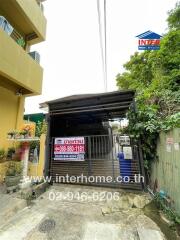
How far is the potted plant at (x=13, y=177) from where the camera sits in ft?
13.9

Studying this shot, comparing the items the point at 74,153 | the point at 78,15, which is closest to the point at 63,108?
the point at 74,153

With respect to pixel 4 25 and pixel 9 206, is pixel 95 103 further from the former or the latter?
pixel 4 25

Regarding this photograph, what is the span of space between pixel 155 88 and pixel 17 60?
789 centimetres

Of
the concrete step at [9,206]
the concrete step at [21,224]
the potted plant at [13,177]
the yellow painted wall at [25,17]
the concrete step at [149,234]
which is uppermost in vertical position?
the yellow painted wall at [25,17]

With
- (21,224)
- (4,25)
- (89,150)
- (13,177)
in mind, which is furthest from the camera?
(4,25)

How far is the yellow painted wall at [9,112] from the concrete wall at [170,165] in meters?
5.81

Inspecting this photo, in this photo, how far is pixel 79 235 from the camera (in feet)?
8.59

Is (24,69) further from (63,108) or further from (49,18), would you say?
(49,18)

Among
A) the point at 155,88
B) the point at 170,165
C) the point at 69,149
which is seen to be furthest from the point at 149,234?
the point at 155,88

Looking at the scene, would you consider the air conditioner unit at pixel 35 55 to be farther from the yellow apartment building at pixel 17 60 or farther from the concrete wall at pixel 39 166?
the concrete wall at pixel 39 166

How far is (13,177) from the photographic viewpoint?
431 cm

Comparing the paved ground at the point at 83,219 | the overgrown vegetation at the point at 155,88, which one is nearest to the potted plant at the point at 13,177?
the paved ground at the point at 83,219

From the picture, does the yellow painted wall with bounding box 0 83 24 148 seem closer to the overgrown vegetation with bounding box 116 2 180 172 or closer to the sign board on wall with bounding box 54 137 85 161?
the sign board on wall with bounding box 54 137 85 161

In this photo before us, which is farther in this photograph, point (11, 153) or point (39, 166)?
point (11, 153)
